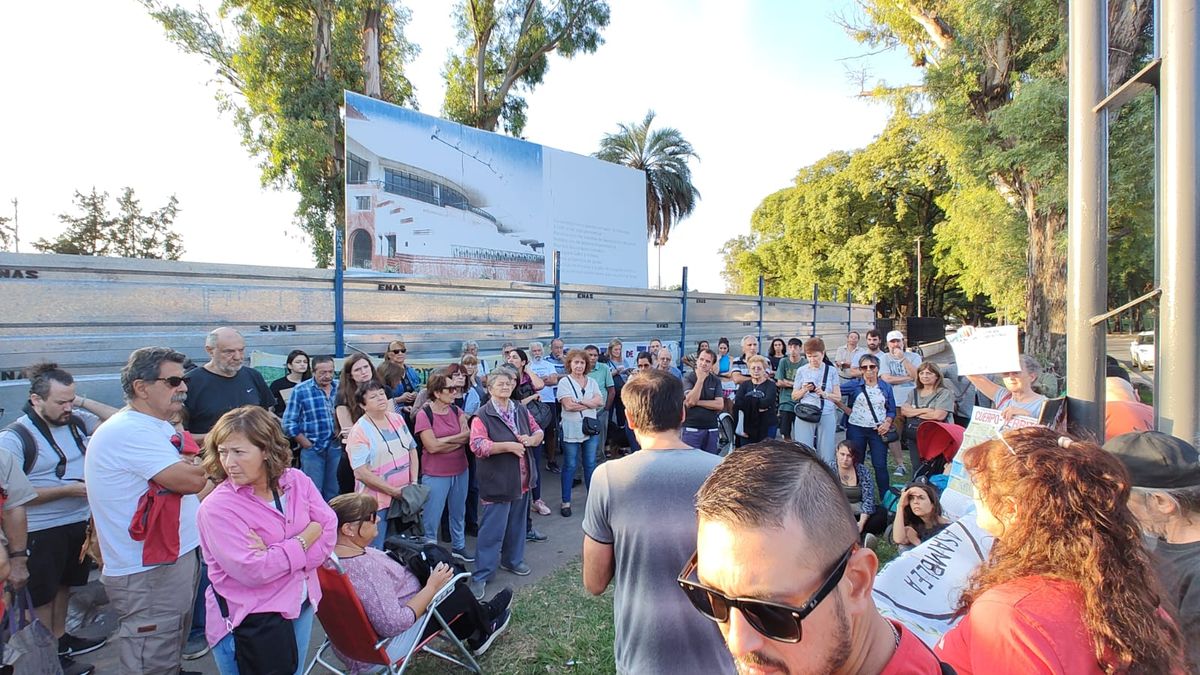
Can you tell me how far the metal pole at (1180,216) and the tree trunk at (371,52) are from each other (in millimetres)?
17138

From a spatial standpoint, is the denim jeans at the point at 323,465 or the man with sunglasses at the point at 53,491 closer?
the man with sunglasses at the point at 53,491

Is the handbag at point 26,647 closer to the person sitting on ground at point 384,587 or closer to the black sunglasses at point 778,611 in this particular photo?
the person sitting on ground at point 384,587

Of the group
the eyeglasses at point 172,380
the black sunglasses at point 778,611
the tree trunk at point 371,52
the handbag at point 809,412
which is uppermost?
the tree trunk at point 371,52

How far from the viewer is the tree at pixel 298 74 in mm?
14820

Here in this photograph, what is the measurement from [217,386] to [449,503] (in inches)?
83.8

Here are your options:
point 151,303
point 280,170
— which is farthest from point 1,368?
point 280,170

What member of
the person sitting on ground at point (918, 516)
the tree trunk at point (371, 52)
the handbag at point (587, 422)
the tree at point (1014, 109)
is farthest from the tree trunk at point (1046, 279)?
the tree trunk at point (371, 52)

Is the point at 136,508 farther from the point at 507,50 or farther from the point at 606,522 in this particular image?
the point at 507,50

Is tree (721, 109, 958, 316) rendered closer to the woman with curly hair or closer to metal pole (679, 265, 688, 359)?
metal pole (679, 265, 688, 359)

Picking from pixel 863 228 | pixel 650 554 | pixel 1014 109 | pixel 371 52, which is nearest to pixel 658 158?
pixel 863 228

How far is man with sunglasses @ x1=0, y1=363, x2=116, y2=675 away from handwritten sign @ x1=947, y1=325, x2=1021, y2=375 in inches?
197

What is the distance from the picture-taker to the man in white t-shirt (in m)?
2.79

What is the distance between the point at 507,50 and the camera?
806 inches

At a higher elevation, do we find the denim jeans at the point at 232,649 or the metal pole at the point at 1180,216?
the metal pole at the point at 1180,216
